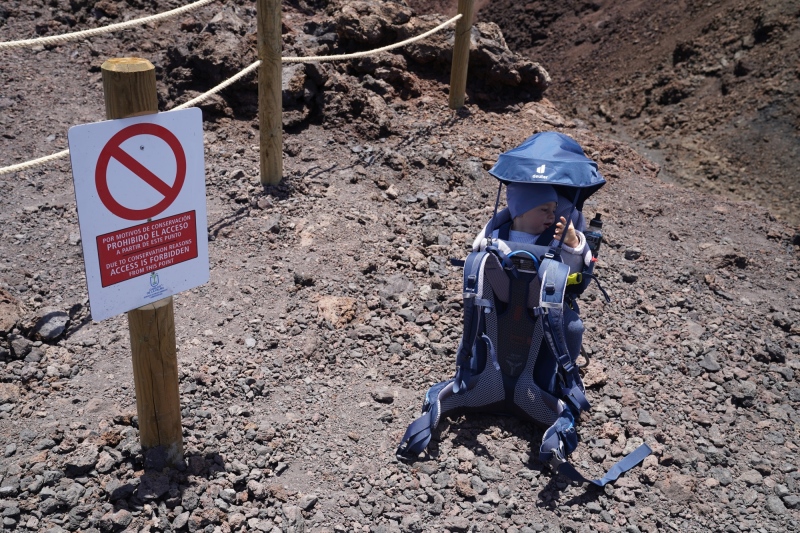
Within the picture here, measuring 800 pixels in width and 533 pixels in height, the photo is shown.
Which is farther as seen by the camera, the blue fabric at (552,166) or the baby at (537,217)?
the baby at (537,217)

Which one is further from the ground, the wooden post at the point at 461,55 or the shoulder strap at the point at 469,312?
the wooden post at the point at 461,55

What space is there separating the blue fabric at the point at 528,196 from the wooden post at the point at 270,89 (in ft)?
7.27

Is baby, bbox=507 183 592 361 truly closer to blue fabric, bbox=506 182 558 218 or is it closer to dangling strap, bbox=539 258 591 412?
blue fabric, bbox=506 182 558 218

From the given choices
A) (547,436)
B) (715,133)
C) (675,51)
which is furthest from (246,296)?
(675,51)

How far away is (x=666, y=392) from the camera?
4184mm

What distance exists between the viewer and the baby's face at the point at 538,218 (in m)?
3.56

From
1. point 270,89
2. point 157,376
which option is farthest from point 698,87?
point 157,376

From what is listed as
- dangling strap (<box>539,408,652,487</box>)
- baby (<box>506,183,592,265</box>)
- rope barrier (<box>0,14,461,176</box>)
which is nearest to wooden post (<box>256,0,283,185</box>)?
rope barrier (<box>0,14,461,176</box>)

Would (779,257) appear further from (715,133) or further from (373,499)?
(715,133)

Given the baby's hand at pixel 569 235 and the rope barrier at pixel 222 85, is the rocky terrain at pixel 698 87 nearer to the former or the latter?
the rope barrier at pixel 222 85

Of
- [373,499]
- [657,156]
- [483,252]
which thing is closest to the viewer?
[373,499]

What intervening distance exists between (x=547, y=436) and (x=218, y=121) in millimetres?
3810

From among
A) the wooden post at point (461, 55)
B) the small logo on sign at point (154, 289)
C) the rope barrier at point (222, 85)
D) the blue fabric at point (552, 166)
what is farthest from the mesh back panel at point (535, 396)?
the wooden post at point (461, 55)

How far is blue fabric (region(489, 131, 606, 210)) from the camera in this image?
340 centimetres
